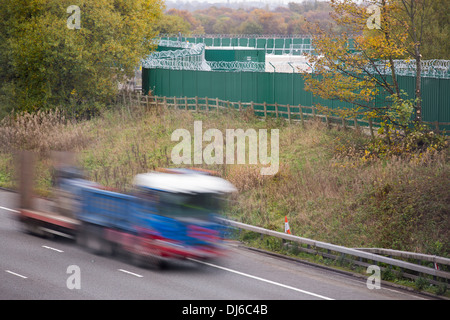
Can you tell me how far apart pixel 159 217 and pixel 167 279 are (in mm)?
1516

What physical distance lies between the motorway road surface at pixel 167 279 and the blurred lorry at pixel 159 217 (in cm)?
53

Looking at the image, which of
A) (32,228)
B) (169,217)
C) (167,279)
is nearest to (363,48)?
(169,217)

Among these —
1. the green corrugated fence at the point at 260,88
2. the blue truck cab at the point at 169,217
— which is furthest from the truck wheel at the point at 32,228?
the green corrugated fence at the point at 260,88

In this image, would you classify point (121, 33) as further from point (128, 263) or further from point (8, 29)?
point (128, 263)

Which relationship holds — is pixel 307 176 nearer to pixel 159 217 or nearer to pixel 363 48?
pixel 363 48

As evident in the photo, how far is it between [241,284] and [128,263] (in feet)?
10.1

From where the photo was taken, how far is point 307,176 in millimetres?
25547

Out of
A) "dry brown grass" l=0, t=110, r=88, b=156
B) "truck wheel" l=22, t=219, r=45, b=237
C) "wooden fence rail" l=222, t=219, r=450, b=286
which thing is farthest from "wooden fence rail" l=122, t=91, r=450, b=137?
"truck wheel" l=22, t=219, r=45, b=237

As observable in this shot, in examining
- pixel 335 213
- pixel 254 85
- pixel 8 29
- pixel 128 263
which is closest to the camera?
pixel 128 263

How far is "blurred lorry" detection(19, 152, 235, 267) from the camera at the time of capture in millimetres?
15219

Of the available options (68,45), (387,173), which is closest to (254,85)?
(68,45)

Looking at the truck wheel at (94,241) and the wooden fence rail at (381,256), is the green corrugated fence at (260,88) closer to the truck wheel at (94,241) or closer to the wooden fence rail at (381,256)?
the wooden fence rail at (381,256)

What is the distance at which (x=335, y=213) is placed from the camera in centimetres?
2228

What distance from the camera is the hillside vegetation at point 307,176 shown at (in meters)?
20.3
